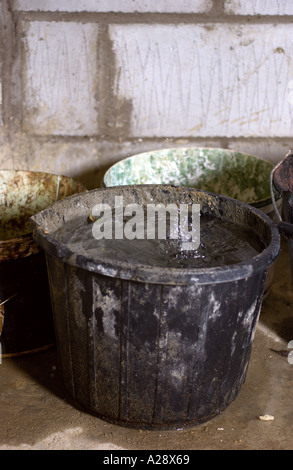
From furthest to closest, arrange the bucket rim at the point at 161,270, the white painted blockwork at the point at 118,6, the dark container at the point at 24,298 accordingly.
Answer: the white painted blockwork at the point at 118,6 → the dark container at the point at 24,298 → the bucket rim at the point at 161,270

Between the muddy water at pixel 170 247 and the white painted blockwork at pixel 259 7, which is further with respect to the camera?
the white painted blockwork at pixel 259 7

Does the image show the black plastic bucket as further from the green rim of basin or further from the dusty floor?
the green rim of basin

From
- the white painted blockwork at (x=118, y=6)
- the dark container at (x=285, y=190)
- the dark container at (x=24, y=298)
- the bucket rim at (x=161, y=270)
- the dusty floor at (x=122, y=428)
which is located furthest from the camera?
the white painted blockwork at (x=118, y=6)

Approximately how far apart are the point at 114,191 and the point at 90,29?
1.23m

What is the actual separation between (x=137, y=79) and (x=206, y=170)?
69 cm

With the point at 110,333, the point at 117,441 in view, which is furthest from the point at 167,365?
the point at 117,441

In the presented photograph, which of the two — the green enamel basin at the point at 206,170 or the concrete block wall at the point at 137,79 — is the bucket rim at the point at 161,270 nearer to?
the green enamel basin at the point at 206,170

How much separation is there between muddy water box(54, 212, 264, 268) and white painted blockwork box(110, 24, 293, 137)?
1.23 meters

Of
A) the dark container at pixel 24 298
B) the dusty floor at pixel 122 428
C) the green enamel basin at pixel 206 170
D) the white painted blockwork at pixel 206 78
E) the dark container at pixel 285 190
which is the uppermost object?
the white painted blockwork at pixel 206 78

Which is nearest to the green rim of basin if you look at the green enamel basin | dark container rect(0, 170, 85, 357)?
the green enamel basin

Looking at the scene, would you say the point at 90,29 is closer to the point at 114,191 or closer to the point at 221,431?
the point at 114,191

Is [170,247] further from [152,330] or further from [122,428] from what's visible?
[122,428]

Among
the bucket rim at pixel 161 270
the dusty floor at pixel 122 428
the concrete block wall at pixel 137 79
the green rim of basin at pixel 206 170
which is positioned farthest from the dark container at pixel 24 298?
the concrete block wall at pixel 137 79

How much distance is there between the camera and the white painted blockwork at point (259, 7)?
3.31m
